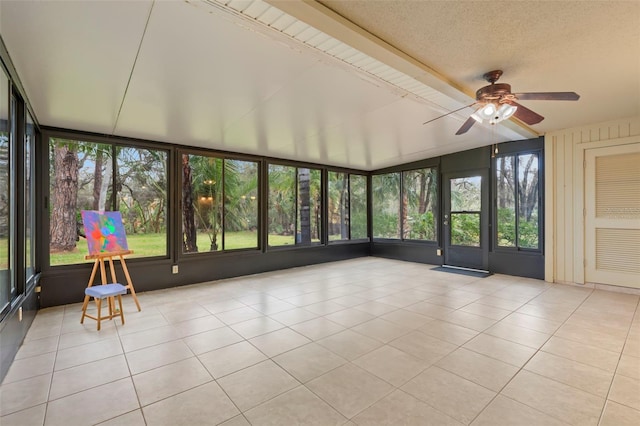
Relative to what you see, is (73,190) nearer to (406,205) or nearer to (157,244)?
(157,244)

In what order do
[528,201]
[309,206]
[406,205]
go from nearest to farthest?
[528,201] → [309,206] → [406,205]

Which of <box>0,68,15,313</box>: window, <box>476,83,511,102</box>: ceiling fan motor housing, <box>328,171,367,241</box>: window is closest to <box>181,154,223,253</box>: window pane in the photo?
<box>0,68,15,313</box>: window

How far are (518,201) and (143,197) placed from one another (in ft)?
21.4

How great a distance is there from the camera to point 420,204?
275 inches

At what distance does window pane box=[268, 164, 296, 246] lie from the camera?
6086 mm

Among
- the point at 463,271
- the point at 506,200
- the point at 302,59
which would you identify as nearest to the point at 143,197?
the point at 302,59

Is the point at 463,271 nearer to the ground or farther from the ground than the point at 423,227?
nearer to the ground

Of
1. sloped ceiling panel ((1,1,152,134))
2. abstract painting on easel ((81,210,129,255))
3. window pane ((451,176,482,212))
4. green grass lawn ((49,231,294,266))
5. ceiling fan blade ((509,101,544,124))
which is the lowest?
green grass lawn ((49,231,294,266))

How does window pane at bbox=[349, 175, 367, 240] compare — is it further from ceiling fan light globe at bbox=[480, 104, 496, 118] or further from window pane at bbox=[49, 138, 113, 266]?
window pane at bbox=[49, 138, 113, 266]

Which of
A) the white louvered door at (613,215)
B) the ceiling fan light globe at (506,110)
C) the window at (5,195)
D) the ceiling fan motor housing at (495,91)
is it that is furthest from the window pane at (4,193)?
the white louvered door at (613,215)

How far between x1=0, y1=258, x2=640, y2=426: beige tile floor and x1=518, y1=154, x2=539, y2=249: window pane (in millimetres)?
1365

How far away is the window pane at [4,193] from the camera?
2.36 metres

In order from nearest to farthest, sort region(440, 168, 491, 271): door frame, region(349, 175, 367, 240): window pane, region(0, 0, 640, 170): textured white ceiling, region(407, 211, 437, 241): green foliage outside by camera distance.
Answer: region(0, 0, 640, 170): textured white ceiling, region(440, 168, 491, 271): door frame, region(407, 211, 437, 241): green foliage outside, region(349, 175, 367, 240): window pane

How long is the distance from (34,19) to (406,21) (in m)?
2.39
